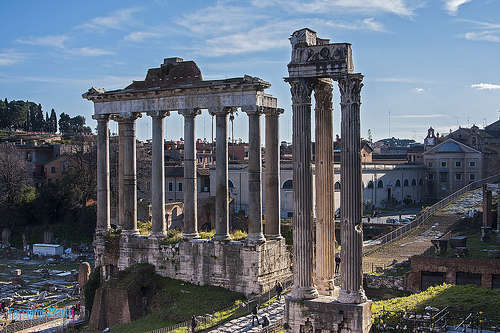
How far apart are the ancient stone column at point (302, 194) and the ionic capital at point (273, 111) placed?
8.62m

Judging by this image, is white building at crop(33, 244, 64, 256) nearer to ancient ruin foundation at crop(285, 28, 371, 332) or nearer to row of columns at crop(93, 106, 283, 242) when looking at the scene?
row of columns at crop(93, 106, 283, 242)

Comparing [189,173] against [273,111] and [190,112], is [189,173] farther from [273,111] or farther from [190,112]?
[273,111]

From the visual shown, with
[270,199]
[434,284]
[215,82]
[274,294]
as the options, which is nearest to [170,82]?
[215,82]

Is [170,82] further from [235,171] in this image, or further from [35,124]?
[35,124]

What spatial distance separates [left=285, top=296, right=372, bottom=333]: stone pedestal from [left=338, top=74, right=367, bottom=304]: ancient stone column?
0.30 meters

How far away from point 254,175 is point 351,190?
31.4ft

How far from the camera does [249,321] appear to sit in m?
21.6

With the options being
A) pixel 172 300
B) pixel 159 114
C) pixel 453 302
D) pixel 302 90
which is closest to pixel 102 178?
pixel 159 114

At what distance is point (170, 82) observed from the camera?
26953 millimetres

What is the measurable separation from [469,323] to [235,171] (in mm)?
41578

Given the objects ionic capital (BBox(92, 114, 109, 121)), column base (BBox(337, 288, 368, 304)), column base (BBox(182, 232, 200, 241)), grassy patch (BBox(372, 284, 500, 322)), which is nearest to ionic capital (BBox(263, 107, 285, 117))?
column base (BBox(182, 232, 200, 241))

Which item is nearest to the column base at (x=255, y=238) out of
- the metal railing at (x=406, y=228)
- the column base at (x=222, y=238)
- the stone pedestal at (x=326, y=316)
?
the column base at (x=222, y=238)

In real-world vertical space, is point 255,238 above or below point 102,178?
below

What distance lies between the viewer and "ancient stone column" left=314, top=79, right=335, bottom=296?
56.2ft
